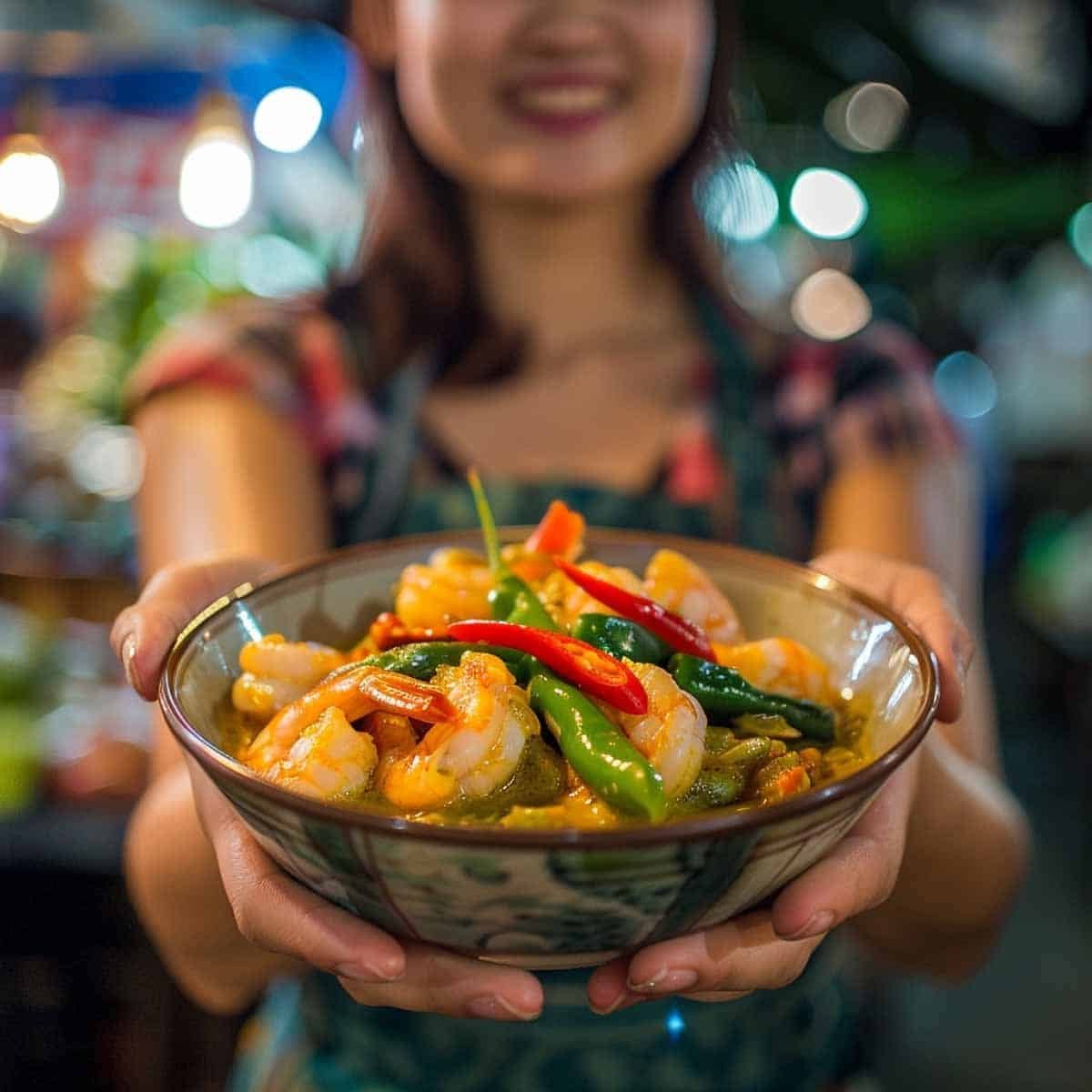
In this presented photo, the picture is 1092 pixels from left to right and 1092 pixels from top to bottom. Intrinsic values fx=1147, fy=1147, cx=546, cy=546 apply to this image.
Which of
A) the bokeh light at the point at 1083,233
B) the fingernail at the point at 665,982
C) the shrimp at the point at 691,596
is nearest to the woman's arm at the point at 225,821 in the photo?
the fingernail at the point at 665,982

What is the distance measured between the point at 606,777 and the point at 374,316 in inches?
67.3

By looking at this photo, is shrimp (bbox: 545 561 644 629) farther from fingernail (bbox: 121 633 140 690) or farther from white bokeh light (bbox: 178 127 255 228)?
white bokeh light (bbox: 178 127 255 228)

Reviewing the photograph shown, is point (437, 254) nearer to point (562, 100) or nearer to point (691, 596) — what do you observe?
point (562, 100)

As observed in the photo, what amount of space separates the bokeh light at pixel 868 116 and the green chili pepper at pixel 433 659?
645 cm

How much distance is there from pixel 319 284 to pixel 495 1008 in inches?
148

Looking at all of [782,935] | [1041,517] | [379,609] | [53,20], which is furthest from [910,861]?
[53,20]

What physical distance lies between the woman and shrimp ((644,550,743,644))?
0.25 m

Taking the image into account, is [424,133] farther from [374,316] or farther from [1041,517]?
[1041,517]

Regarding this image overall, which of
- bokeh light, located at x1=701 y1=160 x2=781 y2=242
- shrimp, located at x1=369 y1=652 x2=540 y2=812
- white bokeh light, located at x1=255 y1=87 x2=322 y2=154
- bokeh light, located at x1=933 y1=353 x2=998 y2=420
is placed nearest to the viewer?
shrimp, located at x1=369 y1=652 x2=540 y2=812

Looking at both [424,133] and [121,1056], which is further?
[121,1056]

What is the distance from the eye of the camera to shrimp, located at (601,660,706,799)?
111cm

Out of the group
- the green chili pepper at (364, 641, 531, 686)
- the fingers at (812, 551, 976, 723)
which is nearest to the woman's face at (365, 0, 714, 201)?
the fingers at (812, 551, 976, 723)

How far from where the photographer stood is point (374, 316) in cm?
255

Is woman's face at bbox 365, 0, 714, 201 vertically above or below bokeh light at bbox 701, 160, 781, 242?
above
